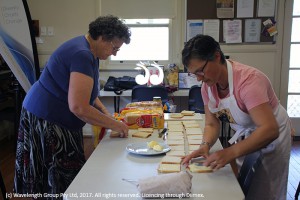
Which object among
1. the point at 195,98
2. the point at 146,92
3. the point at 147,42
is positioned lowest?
the point at 195,98

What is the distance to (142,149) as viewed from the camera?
1.54 meters

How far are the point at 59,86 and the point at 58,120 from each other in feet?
0.59

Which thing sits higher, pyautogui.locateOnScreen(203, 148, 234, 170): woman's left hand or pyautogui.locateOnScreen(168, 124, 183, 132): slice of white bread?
pyautogui.locateOnScreen(203, 148, 234, 170): woman's left hand

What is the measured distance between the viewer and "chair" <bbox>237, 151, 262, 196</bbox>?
4.31 feet

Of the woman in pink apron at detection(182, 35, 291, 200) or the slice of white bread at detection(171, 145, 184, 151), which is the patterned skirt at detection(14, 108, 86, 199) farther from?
the woman in pink apron at detection(182, 35, 291, 200)

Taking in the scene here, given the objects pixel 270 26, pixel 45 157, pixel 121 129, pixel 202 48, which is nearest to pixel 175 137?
pixel 121 129

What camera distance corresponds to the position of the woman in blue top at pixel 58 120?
162cm

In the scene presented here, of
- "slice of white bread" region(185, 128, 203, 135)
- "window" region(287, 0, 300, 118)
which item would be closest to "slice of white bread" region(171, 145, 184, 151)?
"slice of white bread" region(185, 128, 203, 135)

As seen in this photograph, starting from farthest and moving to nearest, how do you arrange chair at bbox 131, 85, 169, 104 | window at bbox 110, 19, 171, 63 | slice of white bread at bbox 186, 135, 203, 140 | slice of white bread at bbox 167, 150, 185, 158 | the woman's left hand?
window at bbox 110, 19, 171, 63 → chair at bbox 131, 85, 169, 104 → slice of white bread at bbox 186, 135, 203, 140 → slice of white bread at bbox 167, 150, 185, 158 → the woman's left hand

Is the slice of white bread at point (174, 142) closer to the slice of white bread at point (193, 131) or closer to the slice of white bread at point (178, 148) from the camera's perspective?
the slice of white bread at point (178, 148)

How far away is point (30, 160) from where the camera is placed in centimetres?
171

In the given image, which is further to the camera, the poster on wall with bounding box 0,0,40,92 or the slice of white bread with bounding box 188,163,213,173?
the poster on wall with bounding box 0,0,40,92

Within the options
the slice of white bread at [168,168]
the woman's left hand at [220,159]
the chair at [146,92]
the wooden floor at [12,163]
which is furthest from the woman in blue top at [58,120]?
the chair at [146,92]

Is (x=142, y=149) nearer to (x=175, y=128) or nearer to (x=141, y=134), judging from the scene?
(x=141, y=134)
